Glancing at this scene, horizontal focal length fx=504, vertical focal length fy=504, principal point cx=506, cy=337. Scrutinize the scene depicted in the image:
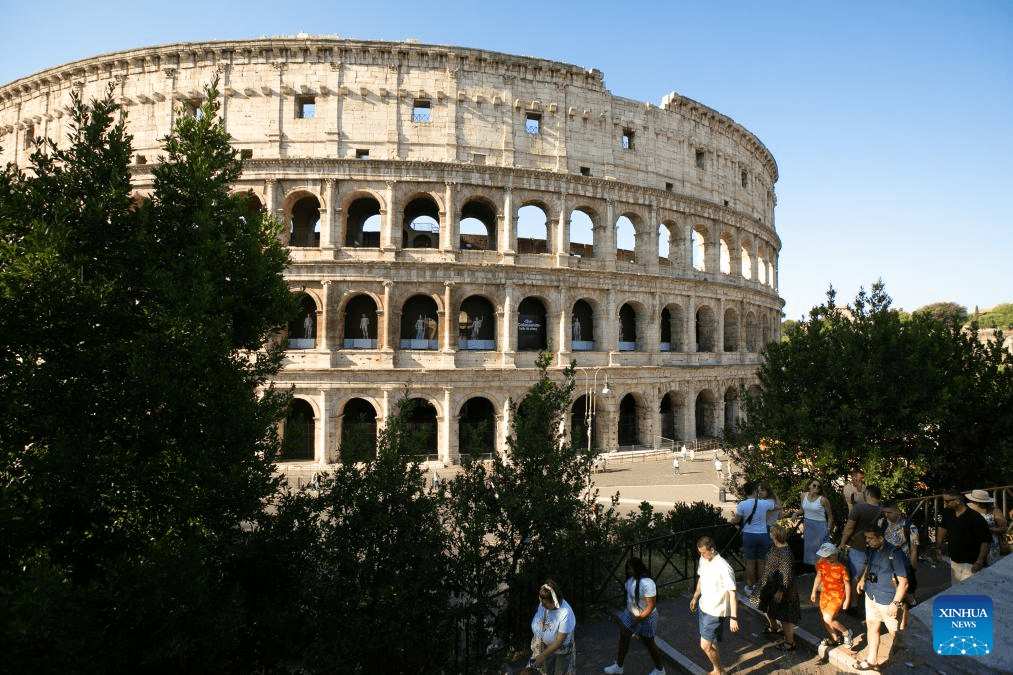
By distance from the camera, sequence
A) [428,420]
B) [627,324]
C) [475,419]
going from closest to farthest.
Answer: [428,420] → [475,419] → [627,324]

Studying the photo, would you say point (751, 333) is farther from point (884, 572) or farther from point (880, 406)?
point (884, 572)

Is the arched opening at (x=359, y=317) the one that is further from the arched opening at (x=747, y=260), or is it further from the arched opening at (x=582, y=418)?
the arched opening at (x=747, y=260)

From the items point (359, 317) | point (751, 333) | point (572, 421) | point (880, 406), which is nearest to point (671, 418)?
point (572, 421)

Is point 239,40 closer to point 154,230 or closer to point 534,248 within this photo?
point 534,248

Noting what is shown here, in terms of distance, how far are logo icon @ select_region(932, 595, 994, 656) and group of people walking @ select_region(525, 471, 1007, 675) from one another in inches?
15.1

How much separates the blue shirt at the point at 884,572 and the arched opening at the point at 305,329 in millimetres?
19658

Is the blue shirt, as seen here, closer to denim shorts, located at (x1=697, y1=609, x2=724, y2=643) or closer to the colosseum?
denim shorts, located at (x1=697, y1=609, x2=724, y2=643)

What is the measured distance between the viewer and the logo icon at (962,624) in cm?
550

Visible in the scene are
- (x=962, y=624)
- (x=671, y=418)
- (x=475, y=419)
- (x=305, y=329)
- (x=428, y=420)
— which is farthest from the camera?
(x=671, y=418)

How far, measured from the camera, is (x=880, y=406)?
10.9 meters

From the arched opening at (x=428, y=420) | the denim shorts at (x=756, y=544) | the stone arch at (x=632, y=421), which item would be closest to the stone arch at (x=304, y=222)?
the arched opening at (x=428, y=420)

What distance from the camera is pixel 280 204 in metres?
20.7

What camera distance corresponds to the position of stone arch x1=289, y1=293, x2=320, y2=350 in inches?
829

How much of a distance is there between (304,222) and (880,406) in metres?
23.0
